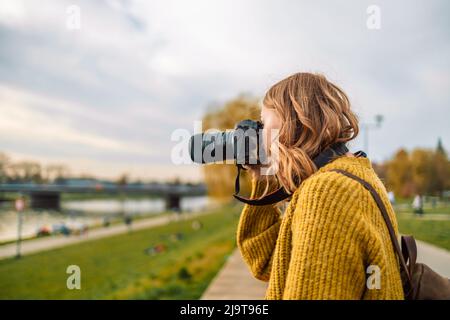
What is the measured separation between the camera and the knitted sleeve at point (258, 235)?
4.83ft

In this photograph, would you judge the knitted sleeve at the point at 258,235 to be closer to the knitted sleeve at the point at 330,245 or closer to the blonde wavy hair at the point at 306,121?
the blonde wavy hair at the point at 306,121

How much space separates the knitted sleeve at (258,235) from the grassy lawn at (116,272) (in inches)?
153

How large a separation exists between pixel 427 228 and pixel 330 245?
405 centimetres

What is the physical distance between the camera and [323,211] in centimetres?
97

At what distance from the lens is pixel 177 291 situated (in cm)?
567

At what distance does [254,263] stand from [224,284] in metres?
3.93

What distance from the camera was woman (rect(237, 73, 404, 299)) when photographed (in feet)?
3.17

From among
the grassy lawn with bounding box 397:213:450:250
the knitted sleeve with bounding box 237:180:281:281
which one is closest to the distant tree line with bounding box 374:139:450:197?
the grassy lawn with bounding box 397:213:450:250

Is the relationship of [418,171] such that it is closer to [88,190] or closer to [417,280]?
[417,280]

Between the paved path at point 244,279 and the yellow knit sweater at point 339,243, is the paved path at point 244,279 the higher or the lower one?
the lower one

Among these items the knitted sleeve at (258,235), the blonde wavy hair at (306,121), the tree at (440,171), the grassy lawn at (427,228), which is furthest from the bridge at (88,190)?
the blonde wavy hair at (306,121)

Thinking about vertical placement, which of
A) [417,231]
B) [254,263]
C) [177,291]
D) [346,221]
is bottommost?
[177,291]
